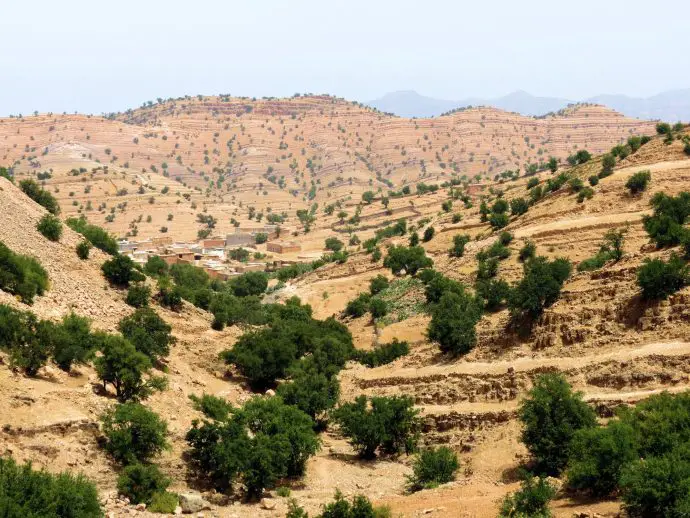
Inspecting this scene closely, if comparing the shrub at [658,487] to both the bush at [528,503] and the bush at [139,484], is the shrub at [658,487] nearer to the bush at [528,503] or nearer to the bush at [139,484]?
the bush at [528,503]

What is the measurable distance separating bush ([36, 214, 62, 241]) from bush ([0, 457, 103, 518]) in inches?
873

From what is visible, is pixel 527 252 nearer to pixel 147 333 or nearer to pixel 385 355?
pixel 385 355

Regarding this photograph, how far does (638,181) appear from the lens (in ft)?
153

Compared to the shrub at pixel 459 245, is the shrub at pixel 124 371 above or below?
below

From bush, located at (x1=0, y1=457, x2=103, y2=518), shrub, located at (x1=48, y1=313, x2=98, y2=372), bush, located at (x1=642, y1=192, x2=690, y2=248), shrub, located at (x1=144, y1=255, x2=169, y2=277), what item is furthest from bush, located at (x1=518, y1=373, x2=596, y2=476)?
shrub, located at (x1=144, y1=255, x2=169, y2=277)

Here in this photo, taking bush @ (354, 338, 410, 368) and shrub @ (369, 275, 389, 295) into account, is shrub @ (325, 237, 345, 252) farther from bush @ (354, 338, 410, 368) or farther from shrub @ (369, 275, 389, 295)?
bush @ (354, 338, 410, 368)

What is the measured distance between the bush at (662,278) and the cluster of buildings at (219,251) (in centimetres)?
4690

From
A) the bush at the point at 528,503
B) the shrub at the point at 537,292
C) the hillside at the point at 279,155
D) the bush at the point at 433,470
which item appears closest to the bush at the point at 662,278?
the shrub at the point at 537,292

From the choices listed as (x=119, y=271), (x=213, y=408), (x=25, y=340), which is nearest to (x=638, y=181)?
(x=119, y=271)

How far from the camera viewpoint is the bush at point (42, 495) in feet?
56.4

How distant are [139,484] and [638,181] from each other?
3427cm

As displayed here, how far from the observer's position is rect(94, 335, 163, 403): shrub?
2683 centimetres

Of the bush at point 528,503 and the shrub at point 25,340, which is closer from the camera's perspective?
the bush at point 528,503

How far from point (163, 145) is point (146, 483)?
177099 mm
